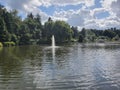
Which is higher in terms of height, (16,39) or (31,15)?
(31,15)

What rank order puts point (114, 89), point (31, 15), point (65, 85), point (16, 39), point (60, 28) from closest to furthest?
point (114, 89), point (65, 85), point (16, 39), point (60, 28), point (31, 15)

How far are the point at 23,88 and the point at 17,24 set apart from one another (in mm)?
97753

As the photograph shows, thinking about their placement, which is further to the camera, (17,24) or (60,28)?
(60,28)

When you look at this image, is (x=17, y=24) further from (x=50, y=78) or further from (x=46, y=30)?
(x=50, y=78)

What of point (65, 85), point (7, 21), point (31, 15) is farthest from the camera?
point (31, 15)

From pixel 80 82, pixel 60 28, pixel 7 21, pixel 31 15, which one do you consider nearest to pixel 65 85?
pixel 80 82

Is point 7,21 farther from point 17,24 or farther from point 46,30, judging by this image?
point 46,30

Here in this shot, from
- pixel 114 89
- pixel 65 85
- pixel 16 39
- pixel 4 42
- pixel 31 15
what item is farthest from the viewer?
pixel 31 15

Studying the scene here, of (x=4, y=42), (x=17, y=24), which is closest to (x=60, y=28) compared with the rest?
(x=17, y=24)

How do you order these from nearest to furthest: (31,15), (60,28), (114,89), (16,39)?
1. (114,89)
2. (16,39)
3. (60,28)
4. (31,15)

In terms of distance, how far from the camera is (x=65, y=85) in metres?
14.9

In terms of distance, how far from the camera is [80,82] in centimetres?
1577

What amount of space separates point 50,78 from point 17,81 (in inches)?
85.1

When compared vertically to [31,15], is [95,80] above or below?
below
